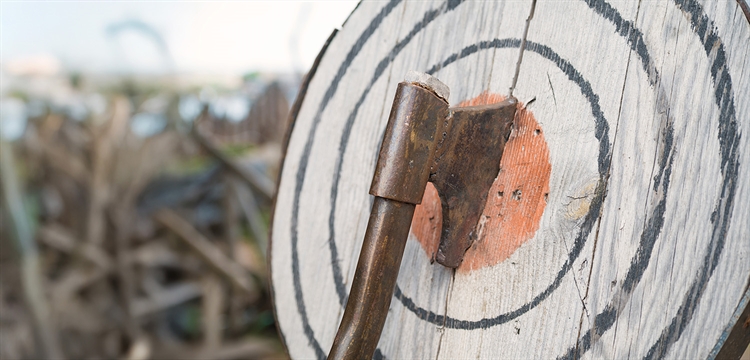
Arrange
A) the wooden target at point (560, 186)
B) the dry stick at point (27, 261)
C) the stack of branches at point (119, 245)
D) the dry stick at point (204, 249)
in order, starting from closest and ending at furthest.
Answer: the wooden target at point (560, 186) → the dry stick at point (27, 261) → the stack of branches at point (119, 245) → the dry stick at point (204, 249)

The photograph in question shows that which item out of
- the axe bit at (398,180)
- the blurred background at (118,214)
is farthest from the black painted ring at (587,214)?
the blurred background at (118,214)

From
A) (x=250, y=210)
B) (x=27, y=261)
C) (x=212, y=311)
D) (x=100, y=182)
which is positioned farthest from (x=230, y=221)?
(x=27, y=261)

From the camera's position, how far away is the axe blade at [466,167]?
65cm

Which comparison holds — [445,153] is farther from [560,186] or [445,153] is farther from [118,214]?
[118,214]

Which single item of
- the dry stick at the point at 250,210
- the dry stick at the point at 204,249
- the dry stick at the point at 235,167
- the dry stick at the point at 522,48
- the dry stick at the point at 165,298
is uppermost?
the dry stick at the point at 522,48

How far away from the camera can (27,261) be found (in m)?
3.14

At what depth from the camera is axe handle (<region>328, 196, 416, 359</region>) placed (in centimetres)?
62

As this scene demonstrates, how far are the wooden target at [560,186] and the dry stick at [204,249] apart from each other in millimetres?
2854

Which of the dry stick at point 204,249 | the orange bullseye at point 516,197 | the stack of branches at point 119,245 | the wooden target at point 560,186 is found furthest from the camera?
the dry stick at point 204,249

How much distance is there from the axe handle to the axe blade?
7 centimetres

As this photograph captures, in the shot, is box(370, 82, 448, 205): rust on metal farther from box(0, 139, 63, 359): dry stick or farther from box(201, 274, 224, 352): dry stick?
box(201, 274, 224, 352): dry stick

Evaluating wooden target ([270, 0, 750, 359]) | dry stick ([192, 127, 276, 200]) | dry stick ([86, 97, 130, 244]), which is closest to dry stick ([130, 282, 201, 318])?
dry stick ([86, 97, 130, 244])

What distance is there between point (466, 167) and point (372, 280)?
0.57 ft

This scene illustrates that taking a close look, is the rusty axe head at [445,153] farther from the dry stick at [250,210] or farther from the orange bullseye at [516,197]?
the dry stick at [250,210]
